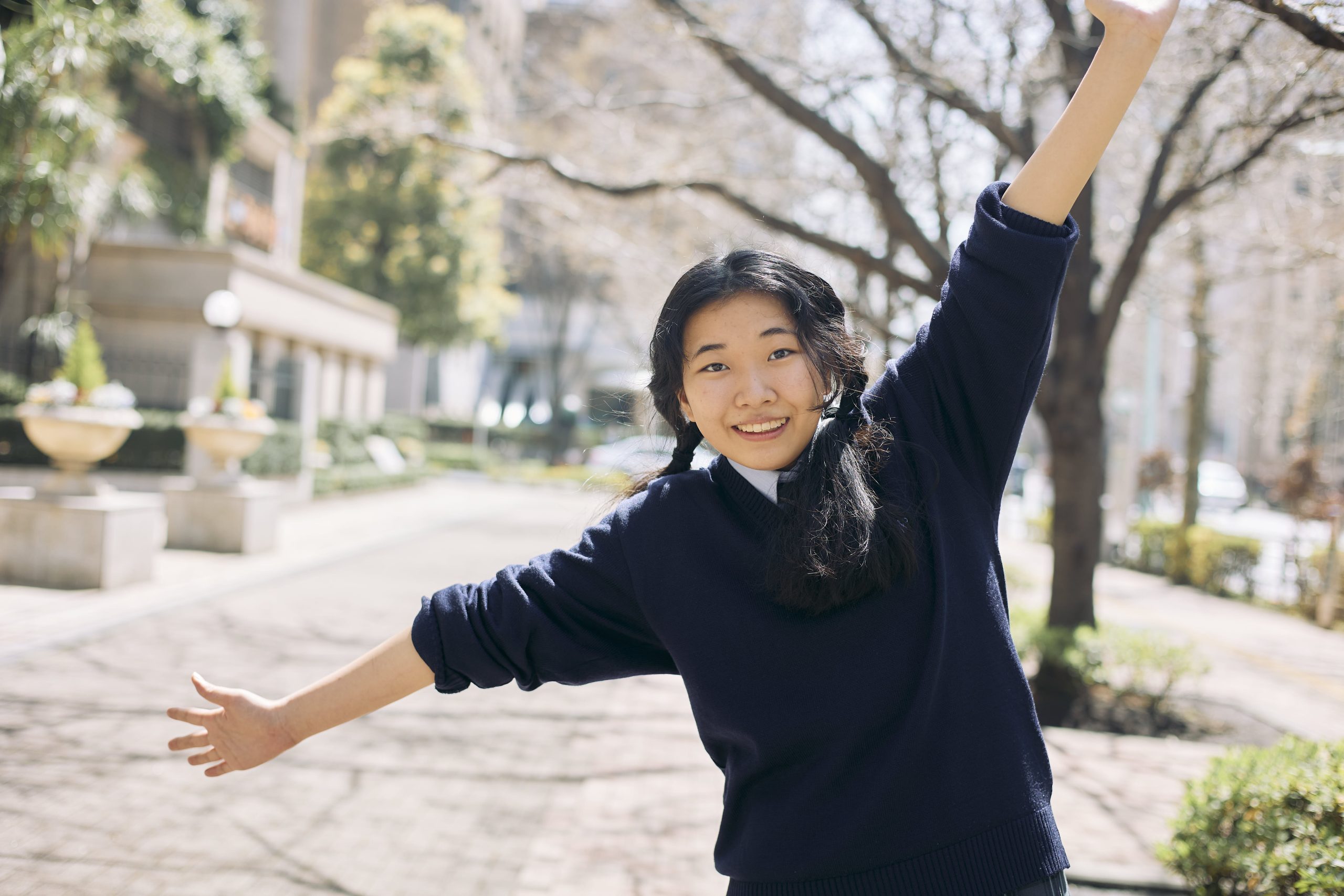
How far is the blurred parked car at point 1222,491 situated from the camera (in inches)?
1249

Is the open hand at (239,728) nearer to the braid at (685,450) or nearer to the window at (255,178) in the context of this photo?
the braid at (685,450)

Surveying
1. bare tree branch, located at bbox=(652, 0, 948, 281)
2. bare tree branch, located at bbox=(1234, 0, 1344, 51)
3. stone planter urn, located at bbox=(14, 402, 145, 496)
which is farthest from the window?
bare tree branch, located at bbox=(1234, 0, 1344, 51)

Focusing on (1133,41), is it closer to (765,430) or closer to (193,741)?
(765,430)

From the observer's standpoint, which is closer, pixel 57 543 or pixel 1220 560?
pixel 57 543

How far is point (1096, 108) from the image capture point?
4.99 feet

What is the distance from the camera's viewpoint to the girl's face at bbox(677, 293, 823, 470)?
5.31ft

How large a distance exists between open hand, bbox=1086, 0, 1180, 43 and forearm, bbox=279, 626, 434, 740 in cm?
144

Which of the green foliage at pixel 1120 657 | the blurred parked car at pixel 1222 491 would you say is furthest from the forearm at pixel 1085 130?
the blurred parked car at pixel 1222 491

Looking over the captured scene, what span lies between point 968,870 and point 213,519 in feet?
36.7

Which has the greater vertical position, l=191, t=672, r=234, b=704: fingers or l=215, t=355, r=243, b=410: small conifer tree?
l=215, t=355, r=243, b=410: small conifer tree

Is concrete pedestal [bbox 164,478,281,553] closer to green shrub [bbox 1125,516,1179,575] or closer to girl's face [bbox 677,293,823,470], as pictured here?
girl's face [bbox 677,293,823,470]

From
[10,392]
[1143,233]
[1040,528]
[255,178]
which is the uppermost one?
[255,178]

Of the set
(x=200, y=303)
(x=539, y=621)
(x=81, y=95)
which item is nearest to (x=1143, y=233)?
(x=539, y=621)

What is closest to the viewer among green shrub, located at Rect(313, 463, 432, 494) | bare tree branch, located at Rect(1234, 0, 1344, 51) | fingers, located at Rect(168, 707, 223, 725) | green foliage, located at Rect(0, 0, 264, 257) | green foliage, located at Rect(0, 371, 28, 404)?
fingers, located at Rect(168, 707, 223, 725)
